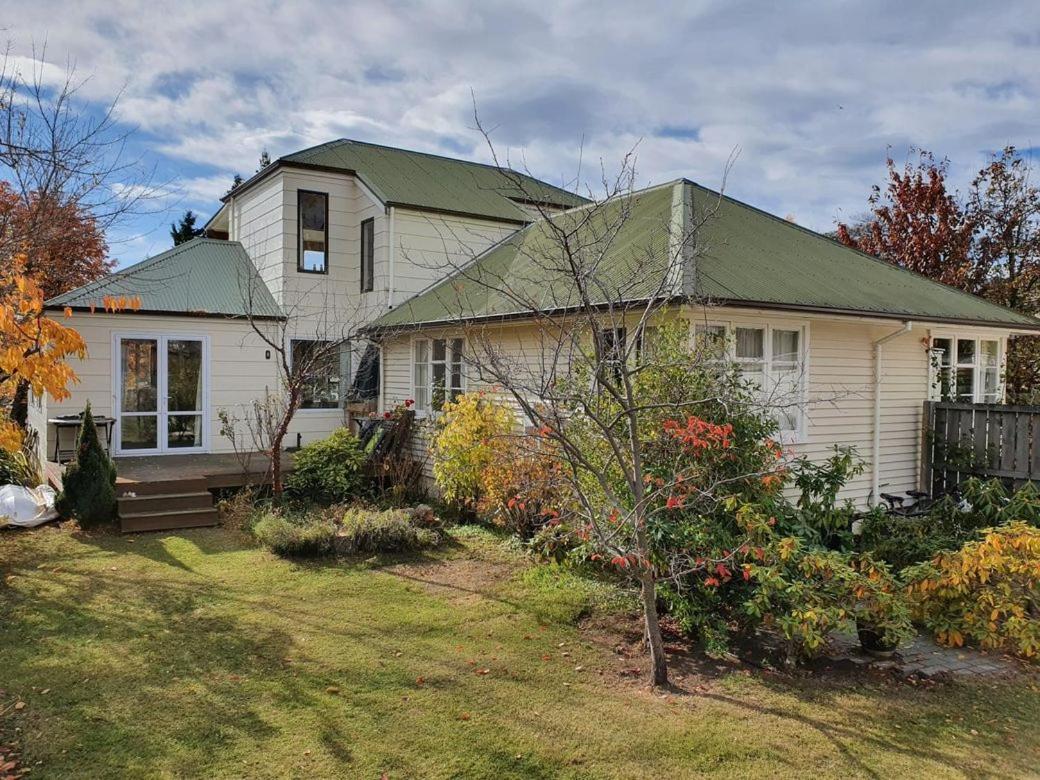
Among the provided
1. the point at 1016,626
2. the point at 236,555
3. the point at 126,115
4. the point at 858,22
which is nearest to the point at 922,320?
A: the point at 858,22

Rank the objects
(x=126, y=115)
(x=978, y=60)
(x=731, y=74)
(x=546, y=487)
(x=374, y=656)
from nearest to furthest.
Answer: (x=374, y=656)
(x=546, y=487)
(x=126, y=115)
(x=731, y=74)
(x=978, y=60)

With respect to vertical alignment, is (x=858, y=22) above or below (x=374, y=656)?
above

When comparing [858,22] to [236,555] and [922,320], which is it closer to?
[922,320]

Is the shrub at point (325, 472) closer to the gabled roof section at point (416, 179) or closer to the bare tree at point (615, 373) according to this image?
the bare tree at point (615, 373)

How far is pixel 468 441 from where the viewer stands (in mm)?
9570

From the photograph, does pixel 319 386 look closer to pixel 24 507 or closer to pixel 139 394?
pixel 139 394

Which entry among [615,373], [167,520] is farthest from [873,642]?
[167,520]

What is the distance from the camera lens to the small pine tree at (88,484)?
9.31m

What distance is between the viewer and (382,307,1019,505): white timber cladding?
9.67 m

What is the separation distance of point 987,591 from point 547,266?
6.05 meters

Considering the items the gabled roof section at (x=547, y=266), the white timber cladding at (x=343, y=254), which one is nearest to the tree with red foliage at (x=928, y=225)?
the gabled roof section at (x=547, y=266)

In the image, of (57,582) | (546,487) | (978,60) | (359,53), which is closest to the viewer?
(57,582)

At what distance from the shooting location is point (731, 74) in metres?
9.24

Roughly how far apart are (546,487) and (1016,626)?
453cm
